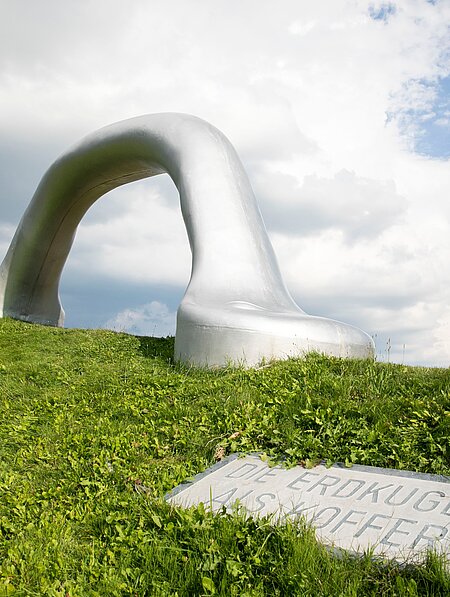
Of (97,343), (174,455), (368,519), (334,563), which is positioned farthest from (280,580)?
(97,343)

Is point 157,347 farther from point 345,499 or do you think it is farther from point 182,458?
point 345,499

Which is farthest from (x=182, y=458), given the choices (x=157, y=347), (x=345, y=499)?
(x=157, y=347)

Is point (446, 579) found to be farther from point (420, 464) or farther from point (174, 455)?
point (174, 455)

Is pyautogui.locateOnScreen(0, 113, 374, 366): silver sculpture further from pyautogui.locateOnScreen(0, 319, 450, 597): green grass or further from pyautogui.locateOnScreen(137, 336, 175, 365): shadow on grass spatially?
pyautogui.locateOnScreen(137, 336, 175, 365): shadow on grass

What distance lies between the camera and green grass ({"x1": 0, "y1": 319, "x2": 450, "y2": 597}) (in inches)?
114

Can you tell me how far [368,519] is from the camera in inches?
124

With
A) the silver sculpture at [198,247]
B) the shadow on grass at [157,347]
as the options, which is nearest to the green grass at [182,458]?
the silver sculpture at [198,247]

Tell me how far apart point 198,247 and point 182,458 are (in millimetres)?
4659

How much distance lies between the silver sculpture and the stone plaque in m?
2.92

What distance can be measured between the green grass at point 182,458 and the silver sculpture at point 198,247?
48cm

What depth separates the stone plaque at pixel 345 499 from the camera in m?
2.96

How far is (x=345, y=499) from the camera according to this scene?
342 centimetres

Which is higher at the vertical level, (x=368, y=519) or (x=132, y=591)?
(x=368, y=519)

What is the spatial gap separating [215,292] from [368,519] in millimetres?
5047
